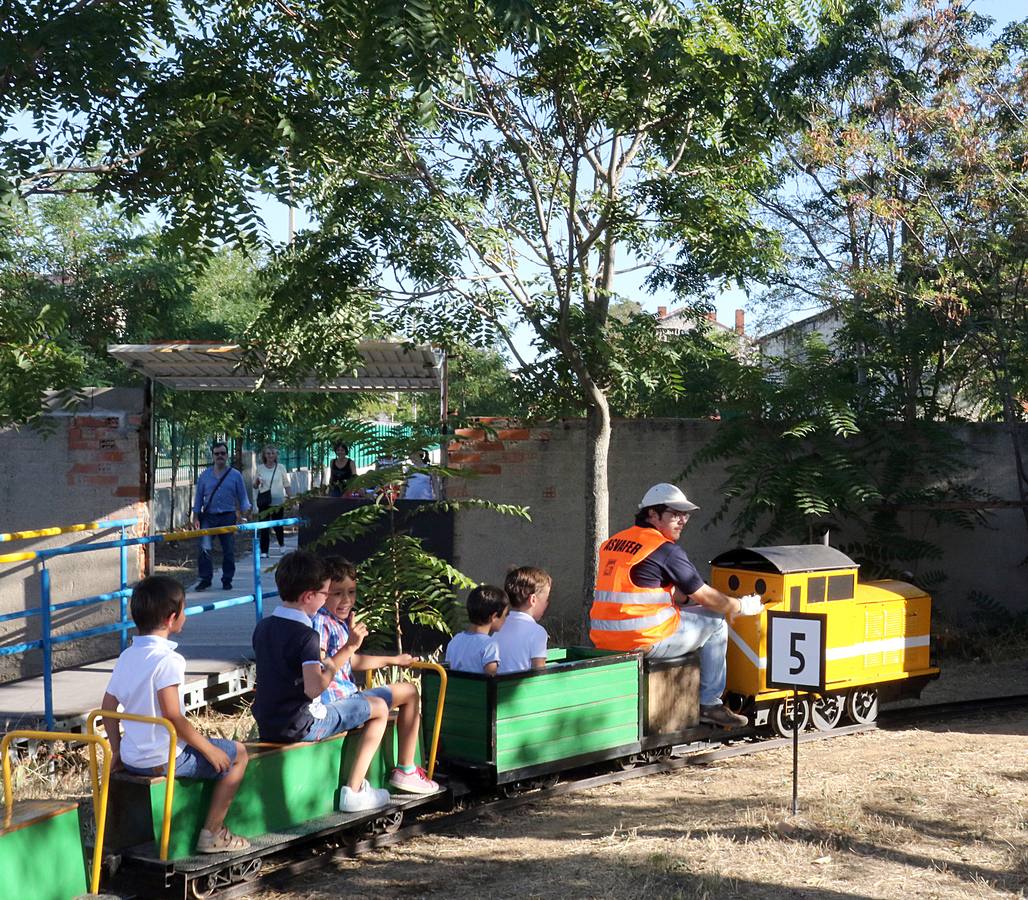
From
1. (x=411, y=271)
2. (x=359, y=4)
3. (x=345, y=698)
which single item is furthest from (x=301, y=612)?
(x=411, y=271)

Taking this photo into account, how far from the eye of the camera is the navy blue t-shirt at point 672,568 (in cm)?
771

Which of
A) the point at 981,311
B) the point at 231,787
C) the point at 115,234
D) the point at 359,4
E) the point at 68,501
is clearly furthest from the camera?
the point at 115,234

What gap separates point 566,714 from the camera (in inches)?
293

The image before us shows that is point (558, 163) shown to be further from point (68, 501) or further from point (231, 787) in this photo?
point (231, 787)

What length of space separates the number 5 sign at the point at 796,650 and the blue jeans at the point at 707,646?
3.50ft

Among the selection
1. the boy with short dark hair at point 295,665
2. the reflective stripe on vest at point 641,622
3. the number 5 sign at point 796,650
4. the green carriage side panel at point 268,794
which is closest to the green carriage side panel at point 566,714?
the reflective stripe on vest at point 641,622

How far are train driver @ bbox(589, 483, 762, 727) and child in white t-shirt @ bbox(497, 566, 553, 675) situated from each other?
64cm

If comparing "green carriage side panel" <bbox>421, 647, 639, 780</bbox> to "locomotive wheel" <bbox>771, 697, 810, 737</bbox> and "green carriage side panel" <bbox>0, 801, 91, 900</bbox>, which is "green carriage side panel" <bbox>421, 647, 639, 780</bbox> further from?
"green carriage side panel" <bbox>0, 801, 91, 900</bbox>

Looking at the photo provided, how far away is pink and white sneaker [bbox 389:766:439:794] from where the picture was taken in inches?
260

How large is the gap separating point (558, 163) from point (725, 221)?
1989 millimetres

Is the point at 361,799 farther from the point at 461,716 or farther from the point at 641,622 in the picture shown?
the point at 641,622

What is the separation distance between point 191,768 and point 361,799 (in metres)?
1.12

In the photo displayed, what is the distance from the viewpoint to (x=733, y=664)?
28.7 feet

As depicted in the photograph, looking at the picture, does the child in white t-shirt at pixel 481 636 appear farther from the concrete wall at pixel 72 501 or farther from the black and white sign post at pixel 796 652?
the concrete wall at pixel 72 501
